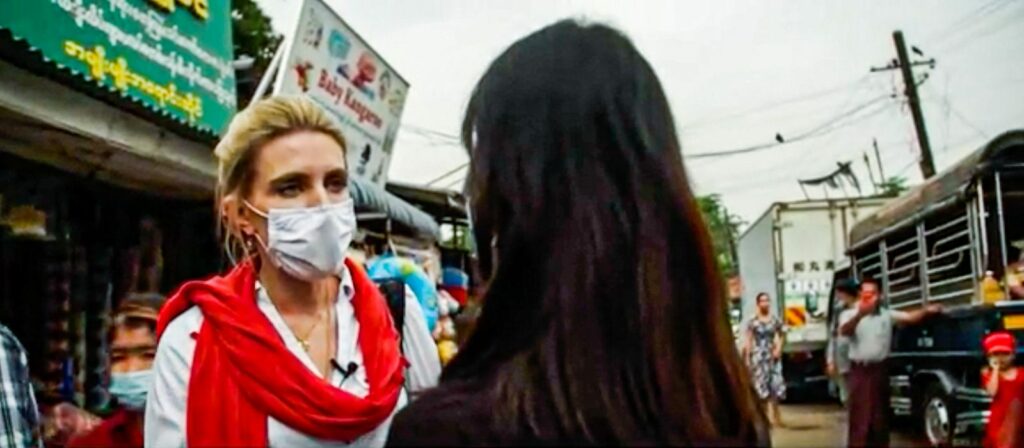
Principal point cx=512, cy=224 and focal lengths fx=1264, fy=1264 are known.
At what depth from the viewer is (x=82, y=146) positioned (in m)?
5.58

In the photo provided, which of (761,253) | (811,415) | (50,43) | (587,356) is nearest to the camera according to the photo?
(587,356)

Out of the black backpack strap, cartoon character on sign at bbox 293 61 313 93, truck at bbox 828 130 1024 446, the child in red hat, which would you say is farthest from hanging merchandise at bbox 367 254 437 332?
truck at bbox 828 130 1024 446

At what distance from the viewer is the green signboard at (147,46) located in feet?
17.1

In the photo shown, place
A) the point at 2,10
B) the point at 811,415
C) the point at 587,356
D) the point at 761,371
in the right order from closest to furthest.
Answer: the point at 587,356
the point at 2,10
the point at 761,371
the point at 811,415

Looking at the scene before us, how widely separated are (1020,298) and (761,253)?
11317mm

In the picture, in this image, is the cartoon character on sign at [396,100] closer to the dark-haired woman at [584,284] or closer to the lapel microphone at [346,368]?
the lapel microphone at [346,368]

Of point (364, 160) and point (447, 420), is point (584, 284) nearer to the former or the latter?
point (447, 420)

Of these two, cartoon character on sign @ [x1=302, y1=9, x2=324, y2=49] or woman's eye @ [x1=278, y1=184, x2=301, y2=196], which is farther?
cartoon character on sign @ [x1=302, y1=9, x2=324, y2=49]

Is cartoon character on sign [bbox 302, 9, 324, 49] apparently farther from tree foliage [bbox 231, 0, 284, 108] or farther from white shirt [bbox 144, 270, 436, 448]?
tree foliage [bbox 231, 0, 284, 108]

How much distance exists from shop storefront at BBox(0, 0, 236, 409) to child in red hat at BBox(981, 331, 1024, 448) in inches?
171

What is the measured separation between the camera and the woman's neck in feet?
Answer: 8.07

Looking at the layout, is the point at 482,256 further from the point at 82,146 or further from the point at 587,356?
the point at 82,146

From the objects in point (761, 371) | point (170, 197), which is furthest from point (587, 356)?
point (761, 371)

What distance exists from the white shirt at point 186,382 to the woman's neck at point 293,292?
3 cm
